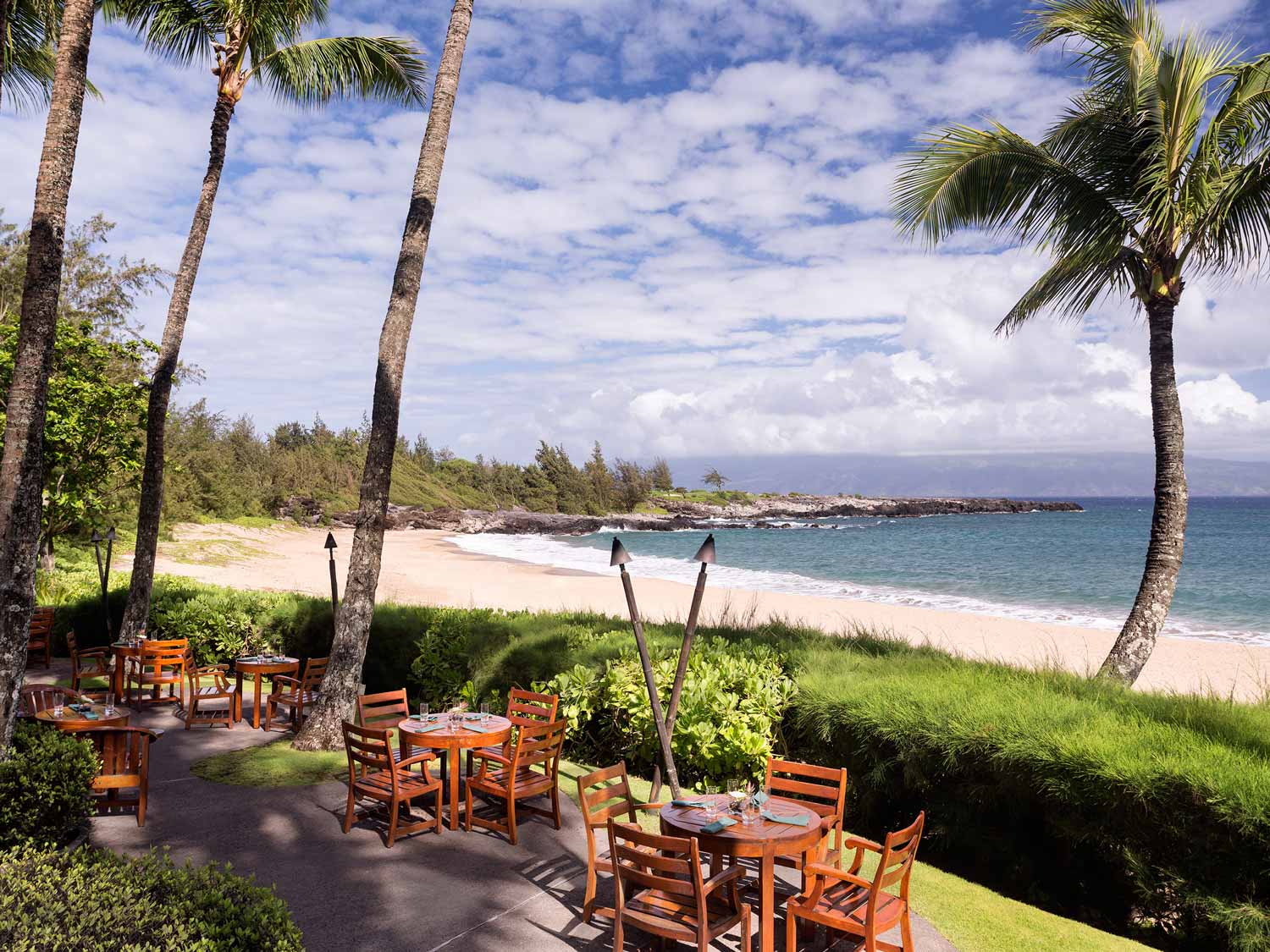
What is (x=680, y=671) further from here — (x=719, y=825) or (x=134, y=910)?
(x=134, y=910)

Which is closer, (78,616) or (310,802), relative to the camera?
(310,802)

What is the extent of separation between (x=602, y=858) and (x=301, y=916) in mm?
1920

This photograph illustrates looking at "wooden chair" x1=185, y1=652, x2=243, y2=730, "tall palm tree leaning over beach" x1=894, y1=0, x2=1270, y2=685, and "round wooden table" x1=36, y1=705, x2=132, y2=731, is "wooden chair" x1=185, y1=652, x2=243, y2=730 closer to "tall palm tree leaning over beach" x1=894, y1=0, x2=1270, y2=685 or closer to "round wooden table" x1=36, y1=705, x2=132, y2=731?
"round wooden table" x1=36, y1=705, x2=132, y2=731

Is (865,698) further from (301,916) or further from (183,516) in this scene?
(183,516)

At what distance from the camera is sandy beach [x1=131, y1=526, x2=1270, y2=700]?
60.5ft

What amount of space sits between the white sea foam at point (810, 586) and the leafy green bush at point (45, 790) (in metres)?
26.7

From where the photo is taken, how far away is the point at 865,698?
273 inches

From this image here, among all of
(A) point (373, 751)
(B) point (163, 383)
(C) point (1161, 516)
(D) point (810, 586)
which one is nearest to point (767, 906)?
(A) point (373, 751)

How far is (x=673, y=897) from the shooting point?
15.1 ft

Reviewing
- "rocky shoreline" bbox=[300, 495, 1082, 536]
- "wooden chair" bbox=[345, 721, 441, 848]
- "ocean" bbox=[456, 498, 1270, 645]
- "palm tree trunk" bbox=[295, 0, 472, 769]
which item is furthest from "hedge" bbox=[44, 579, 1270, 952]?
"rocky shoreline" bbox=[300, 495, 1082, 536]

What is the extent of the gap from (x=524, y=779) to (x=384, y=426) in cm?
443

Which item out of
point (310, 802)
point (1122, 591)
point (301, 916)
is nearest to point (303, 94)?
point (310, 802)

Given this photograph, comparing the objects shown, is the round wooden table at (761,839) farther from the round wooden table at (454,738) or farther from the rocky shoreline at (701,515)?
the rocky shoreline at (701,515)

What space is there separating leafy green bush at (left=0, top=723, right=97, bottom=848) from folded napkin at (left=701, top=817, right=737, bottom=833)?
3780 mm
